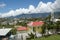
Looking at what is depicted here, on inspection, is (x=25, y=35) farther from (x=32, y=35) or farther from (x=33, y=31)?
(x=33, y=31)

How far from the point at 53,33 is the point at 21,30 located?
118 cm

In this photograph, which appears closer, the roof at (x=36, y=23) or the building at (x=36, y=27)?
the building at (x=36, y=27)

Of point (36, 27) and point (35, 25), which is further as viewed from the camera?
point (35, 25)

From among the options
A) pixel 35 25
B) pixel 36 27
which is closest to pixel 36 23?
pixel 35 25

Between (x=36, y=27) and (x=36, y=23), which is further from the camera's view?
(x=36, y=23)

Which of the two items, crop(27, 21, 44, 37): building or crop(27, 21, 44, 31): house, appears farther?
crop(27, 21, 44, 31): house

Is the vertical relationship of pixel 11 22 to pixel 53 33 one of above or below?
above

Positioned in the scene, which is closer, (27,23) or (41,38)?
(41,38)

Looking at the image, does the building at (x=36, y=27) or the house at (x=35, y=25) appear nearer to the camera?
the building at (x=36, y=27)

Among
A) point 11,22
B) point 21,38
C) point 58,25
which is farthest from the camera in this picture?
point 11,22

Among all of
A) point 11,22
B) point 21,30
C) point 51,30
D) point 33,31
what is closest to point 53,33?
point 51,30

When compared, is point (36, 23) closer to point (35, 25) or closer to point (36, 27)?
point (35, 25)

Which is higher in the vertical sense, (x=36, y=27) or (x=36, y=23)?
(x=36, y=23)

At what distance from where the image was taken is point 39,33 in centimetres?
655
